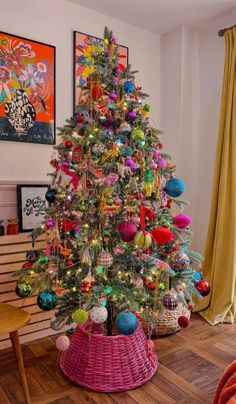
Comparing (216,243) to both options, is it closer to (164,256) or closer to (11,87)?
(164,256)

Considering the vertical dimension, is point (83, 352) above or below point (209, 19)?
below

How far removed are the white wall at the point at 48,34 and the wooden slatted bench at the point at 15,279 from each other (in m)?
0.45

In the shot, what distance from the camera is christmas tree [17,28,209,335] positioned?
1.81 metres

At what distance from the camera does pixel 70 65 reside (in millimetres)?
2633

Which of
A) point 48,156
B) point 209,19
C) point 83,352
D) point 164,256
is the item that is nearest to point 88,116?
point 48,156

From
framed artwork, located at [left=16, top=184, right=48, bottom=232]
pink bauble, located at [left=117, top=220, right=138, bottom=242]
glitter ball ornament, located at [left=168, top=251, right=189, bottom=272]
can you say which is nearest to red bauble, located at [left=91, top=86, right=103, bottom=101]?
pink bauble, located at [left=117, top=220, right=138, bottom=242]

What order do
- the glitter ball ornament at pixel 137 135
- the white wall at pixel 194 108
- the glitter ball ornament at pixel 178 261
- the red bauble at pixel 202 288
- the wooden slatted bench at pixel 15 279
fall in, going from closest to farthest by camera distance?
1. the glitter ball ornament at pixel 137 135
2. the glitter ball ornament at pixel 178 261
3. the red bauble at pixel 202 288
4. the wooden slatted bench at pixel 15 279
5. the white wall at pixel 194 108

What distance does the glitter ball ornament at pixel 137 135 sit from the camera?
1861mm

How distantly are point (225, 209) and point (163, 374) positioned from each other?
1.38 metres

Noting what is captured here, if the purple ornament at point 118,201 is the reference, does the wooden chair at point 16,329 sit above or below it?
below

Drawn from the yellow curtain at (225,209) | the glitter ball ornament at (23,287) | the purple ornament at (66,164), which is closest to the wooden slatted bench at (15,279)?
the glitter ball ornament at (23,287)

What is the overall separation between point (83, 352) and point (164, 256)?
72 centimetres

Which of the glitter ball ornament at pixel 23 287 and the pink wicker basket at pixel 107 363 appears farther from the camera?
the glitter ball ornament at pixel 23 287

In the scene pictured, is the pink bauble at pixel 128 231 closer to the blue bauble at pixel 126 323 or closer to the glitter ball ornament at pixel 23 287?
the blue bauble at pixel 126 323
